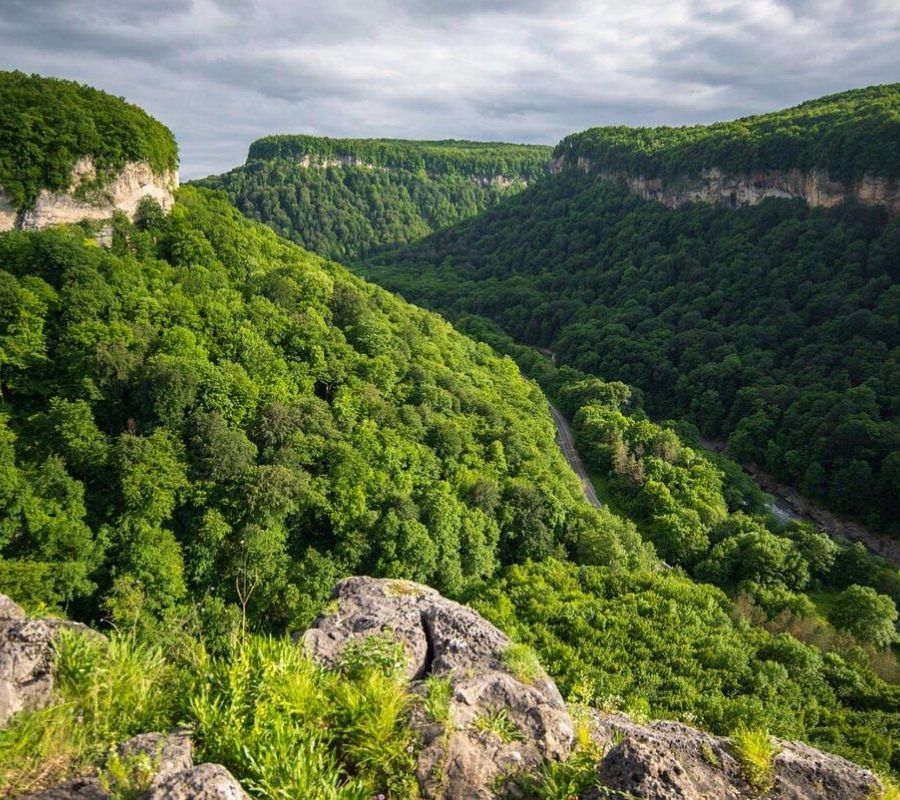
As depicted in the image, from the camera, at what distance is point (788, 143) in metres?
98.8

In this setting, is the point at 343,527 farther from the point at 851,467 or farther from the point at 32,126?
the point at 851,467

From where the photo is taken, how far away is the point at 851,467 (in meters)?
57.6

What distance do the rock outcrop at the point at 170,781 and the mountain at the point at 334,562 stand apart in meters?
0.06

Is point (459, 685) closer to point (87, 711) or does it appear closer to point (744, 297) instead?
point (87, 711)

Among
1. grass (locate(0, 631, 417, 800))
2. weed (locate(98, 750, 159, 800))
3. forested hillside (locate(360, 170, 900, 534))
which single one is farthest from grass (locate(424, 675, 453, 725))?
forested hillside (locate(360, 170, 900, 534))

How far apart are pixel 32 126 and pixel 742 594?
59050 mm

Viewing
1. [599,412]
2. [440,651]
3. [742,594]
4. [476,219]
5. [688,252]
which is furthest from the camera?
[476,219]

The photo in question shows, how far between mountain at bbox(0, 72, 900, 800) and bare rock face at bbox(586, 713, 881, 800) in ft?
0.33

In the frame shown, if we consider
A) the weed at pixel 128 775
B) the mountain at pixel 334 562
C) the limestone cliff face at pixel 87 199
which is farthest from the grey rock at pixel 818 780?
the limestone cliff face at pixel 87 199

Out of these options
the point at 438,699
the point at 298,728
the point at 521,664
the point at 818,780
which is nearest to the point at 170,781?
the point at 298,728

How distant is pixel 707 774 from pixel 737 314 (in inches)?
3728

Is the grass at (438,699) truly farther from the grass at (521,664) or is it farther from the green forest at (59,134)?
the green forest at (59,134)

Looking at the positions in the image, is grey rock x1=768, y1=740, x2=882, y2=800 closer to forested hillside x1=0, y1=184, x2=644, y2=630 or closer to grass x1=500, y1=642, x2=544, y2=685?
grass x1=500, y1=642, x2=544, y2=685

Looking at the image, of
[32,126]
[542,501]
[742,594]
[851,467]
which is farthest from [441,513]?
[851,467]
